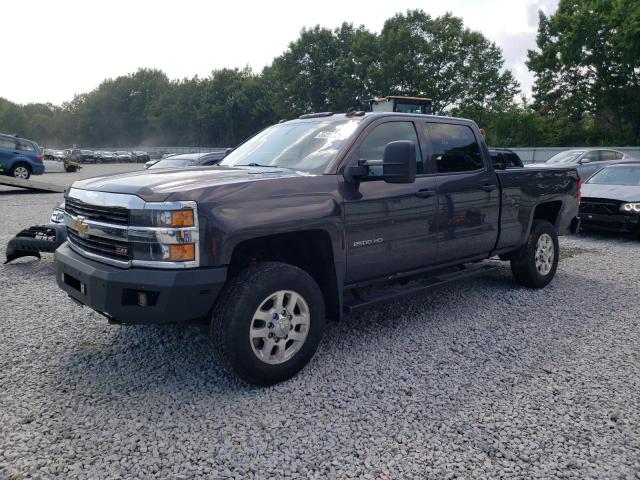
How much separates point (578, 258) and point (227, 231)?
21.0 ft

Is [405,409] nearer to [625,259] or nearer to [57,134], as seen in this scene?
[625,259]

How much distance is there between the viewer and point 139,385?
3.42 meters

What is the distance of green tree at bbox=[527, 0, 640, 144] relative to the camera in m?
32.0

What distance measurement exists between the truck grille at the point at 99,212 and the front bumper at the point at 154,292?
0.31 meters

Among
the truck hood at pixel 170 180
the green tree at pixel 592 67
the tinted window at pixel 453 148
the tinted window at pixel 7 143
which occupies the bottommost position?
the truck hood at pixel 170 180

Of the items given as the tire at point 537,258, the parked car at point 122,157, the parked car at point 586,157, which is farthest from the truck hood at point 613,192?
the parked car at point 122,157

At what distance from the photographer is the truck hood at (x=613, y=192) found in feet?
28.9

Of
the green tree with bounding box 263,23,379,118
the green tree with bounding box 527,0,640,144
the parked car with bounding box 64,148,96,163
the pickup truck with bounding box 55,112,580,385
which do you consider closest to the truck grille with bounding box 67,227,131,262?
the pickup truck with bounding box 55,112,580,385

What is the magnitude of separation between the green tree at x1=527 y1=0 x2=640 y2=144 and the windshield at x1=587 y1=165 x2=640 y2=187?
25792 mm

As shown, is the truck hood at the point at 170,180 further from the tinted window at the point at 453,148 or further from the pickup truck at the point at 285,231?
the tinted window at the point at 453,148

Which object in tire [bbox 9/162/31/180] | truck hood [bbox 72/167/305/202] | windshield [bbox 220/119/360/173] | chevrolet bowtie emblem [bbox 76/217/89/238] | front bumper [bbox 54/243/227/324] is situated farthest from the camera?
tire [bbox 9/162/31/180]

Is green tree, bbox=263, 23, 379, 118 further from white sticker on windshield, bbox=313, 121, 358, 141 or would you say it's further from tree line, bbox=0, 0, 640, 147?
white sticker on windshield, bbox=313, 121, 358, 141

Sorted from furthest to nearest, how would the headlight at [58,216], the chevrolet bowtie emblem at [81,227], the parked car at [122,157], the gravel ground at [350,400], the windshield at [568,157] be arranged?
the parked car at [122,157] → the windshield at [568,157] → the headlight at [58,216] → the chevrolet bowtie emblem at [81,227] → the gravel ground at [350,400]

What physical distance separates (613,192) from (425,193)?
6.66 meters
